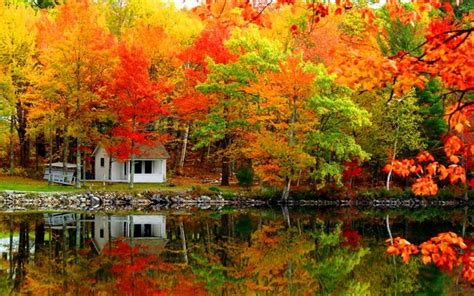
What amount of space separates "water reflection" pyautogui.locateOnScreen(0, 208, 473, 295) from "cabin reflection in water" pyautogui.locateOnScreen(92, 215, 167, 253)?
0.04m

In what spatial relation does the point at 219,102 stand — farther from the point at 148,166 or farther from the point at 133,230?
the point at 133,230

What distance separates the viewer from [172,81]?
131 feet

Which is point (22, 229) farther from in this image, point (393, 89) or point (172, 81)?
point (393, 89)

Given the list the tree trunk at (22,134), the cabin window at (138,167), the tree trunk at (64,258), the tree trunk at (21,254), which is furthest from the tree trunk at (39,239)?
the tree trunk at (22,134)

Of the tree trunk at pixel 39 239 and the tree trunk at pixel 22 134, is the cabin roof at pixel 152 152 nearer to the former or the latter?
the tree trunk at pixel 22 134

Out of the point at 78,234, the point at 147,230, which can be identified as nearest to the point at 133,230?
the point at 147,230

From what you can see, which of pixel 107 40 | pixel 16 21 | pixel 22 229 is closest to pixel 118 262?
pixel 22 229

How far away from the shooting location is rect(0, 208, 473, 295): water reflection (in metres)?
16.2

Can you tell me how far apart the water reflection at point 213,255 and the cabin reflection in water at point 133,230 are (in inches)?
1.6

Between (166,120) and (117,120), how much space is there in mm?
8640

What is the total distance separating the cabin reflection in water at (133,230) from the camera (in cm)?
2280

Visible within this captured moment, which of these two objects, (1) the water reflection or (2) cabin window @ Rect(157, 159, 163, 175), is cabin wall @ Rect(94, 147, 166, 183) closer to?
(2) cabin window @ Rect(157, 159, 163, 175)

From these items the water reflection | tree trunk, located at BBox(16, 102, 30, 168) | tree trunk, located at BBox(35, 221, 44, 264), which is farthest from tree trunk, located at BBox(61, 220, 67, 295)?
tree trunk, located at BBox(16, 102, 30, 168)

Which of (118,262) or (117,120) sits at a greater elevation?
(117,120)
